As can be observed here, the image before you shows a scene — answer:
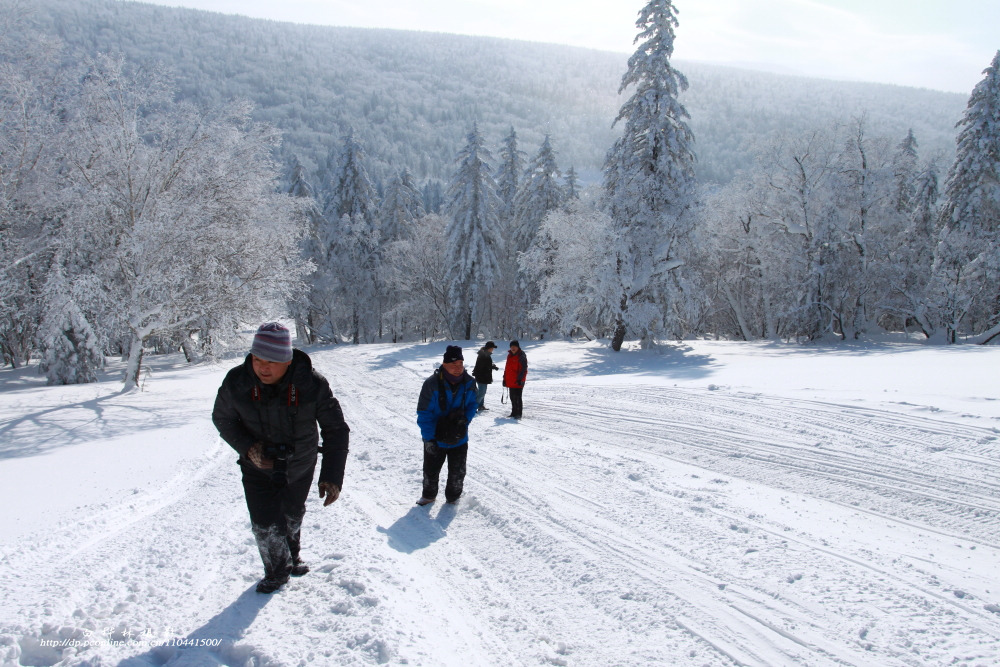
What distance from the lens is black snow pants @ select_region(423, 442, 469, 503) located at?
591 centimetres

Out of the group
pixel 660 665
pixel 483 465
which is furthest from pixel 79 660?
pixel 483 465

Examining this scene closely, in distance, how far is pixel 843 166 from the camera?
26438 mm

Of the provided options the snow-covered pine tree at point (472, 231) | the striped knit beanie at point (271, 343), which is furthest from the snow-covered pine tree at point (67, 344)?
the snow-covered pine tree at point (472, 231)

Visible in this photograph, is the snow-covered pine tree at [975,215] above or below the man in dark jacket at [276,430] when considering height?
above

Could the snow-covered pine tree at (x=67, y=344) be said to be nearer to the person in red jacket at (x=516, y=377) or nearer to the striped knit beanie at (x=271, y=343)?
the person in red jacket at (x=516, y=377)

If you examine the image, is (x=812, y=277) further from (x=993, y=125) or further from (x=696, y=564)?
(x=696, y=564)

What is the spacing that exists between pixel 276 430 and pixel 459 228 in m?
31.2

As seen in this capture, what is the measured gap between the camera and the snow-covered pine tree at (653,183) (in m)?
22.0

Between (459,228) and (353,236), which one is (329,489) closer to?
(459,228)

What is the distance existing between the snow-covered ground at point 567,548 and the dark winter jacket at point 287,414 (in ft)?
3.35

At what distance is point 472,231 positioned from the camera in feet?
112

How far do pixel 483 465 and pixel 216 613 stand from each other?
4096 mm

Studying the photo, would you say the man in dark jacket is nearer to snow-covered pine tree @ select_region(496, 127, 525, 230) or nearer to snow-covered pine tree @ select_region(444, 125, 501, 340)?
snow-covered pine tree @ select_region(444, 125, 501, 340)

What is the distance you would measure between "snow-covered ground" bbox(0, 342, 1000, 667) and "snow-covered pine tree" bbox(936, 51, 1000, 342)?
62.9 ft
